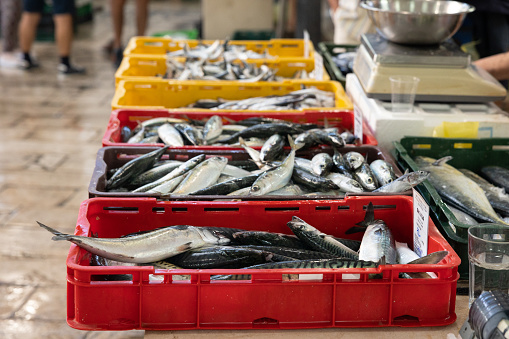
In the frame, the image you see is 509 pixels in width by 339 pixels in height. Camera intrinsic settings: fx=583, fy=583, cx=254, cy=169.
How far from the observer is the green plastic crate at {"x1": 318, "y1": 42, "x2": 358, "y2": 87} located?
3.74m

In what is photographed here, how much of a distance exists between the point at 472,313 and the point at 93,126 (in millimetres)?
5281

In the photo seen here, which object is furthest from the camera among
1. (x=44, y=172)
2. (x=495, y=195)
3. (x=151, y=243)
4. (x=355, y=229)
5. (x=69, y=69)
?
(x=69, y=69)

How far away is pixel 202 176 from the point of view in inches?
88.7

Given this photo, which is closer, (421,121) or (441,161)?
(441,161)

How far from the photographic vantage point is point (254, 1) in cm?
761

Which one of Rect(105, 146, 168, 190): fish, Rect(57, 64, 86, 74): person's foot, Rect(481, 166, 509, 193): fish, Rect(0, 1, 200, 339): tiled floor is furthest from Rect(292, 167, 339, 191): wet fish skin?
Rect(57, 64, 86, 74): person's foot

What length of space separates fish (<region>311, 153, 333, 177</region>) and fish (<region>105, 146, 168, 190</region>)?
63 centimetres

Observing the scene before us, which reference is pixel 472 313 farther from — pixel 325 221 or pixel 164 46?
pixel 164 46

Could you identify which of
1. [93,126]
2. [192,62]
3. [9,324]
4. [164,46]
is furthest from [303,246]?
[93,126]

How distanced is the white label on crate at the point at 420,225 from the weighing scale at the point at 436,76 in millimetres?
1112

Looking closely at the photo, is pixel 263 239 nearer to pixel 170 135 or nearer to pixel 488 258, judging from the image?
pixel 488 258

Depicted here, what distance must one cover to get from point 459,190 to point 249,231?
→ 889mm

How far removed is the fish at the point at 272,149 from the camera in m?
2.44

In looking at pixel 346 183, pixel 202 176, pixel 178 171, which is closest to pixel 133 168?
pixel 178 171
